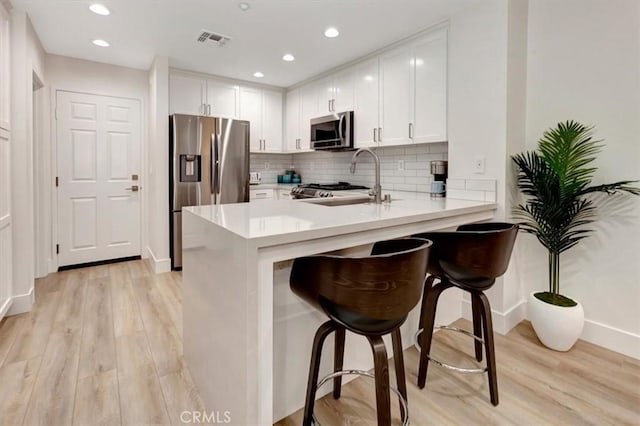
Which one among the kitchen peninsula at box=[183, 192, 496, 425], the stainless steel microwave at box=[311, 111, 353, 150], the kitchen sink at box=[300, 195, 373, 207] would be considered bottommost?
the kitchen peninsula at box=[183, 192, 496, 425]

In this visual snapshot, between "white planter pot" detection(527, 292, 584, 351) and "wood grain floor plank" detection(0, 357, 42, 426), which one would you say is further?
"white planter pot" detection(527, 292, 584, 351)

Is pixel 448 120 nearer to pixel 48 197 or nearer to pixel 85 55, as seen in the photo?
pixel 85 55

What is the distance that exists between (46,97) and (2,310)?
2431 millimetres

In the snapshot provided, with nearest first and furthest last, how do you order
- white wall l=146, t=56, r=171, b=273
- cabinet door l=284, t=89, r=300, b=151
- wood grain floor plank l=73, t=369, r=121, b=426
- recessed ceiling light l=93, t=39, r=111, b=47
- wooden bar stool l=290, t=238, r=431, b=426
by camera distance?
1. wooden bar stool l=290, t=238, r=431, b=426
2. wood grain floor plank l=73, t=369, r=121, b=426
3. recessed ceiling light l=93, t=39, r=111, b=47
4. white wall l=146, t=56, r=171, b=273
5. cabinet door l=284, t=89, r=300, b=151

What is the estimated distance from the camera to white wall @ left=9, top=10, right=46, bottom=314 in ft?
8.64

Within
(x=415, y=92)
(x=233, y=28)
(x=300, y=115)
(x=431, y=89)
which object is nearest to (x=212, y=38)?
(x=233, y=28)

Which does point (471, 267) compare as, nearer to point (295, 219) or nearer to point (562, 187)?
point (295, 219)

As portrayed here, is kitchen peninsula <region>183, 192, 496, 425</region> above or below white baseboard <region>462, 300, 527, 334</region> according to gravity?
above

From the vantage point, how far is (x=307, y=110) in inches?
179

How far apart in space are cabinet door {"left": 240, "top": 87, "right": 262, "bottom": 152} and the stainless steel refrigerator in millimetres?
457

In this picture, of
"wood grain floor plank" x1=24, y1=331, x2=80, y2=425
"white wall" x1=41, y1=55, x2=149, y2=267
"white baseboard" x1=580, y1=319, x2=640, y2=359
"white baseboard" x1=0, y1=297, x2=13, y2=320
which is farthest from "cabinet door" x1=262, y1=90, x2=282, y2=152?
"white baseboard" x1=580, y1=319, x2=640, y2=359

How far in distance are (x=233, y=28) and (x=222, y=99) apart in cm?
152

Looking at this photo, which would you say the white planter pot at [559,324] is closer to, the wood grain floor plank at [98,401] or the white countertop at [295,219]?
the white countertop at [295,219]

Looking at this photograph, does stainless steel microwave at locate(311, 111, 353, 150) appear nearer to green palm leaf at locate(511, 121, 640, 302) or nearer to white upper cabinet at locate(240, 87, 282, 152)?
white upper cabinet at locate(240, 87, 282, 152)
